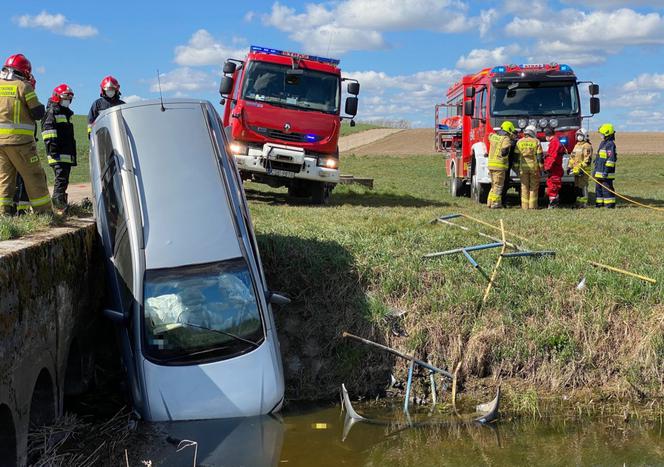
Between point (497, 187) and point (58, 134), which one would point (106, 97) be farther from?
point (497, 187)

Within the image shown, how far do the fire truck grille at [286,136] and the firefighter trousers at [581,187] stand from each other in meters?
5.94

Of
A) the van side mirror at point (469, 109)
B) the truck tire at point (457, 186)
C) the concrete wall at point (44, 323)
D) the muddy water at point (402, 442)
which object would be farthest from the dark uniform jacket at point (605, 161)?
the concrete wall at point (44, 323)

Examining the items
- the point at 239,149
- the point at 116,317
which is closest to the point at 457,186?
the point at 239,149

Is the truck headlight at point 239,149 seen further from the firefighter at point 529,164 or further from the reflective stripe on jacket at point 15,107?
the reflective stripe on jacket at point 15,107

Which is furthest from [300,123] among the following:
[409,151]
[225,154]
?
[409,151]

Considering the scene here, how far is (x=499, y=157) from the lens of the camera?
53.2ft

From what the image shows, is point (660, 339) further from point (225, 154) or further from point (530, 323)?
point (225, 154)

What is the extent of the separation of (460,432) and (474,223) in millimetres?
4966

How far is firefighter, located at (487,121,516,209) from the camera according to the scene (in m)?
16.1

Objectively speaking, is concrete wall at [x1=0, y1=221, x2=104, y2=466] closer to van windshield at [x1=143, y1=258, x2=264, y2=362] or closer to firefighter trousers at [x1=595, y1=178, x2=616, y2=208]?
van windshield at [x1=143, y1=258, x2=264, y2=362]

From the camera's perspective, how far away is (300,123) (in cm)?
1575

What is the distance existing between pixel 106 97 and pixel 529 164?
837cm

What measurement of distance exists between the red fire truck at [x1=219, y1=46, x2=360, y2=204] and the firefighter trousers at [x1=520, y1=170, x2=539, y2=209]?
3775 millimetres

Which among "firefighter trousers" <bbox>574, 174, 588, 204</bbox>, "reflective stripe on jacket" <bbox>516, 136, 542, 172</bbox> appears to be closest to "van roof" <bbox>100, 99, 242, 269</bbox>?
"reflective stripe on jacket" <bbox>516, 136, 542, 172</bbox>
